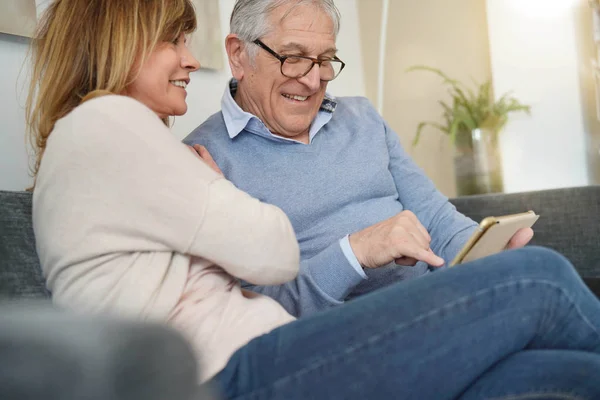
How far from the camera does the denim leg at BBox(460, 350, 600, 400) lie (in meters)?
0.87

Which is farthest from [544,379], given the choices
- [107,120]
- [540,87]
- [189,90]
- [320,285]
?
[540,87]

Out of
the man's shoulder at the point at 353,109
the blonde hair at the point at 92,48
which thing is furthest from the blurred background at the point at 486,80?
the blonde hair at the point at 92,48

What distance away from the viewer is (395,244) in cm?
127

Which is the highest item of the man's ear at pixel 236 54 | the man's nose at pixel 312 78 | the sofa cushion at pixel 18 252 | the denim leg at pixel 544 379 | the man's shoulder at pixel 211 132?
the man's ear at pixel 236 54

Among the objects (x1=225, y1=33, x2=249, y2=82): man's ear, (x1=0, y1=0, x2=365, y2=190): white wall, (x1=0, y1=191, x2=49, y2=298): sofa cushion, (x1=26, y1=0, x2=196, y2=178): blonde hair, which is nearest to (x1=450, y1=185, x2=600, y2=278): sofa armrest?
(x1=225, y1=33, x2=249, y2=82): man's ear

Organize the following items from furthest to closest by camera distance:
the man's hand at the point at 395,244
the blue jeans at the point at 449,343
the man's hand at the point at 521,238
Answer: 1. the man's hand at the point at 521,238
2. the man's hand at the point at 395,244
3. the blue jeans at the point at 449,343

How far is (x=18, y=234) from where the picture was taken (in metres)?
1.15

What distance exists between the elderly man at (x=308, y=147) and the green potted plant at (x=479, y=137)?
4.33 ft

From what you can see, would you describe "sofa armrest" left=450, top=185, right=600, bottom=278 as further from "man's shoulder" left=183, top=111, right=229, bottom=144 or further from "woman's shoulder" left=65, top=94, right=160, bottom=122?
"woman's shoulder" left=65, top=94, right=160, bottom=122

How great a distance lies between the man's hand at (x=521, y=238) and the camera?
142 centimetres

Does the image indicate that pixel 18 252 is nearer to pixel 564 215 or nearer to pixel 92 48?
pixel 92 48

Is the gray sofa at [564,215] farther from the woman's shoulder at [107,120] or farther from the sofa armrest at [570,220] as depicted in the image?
the woman's shoulder at [107,120]

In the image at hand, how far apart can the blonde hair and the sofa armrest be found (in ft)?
3.76

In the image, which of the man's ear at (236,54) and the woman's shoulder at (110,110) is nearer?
the woman's shoulder at (110,110)
